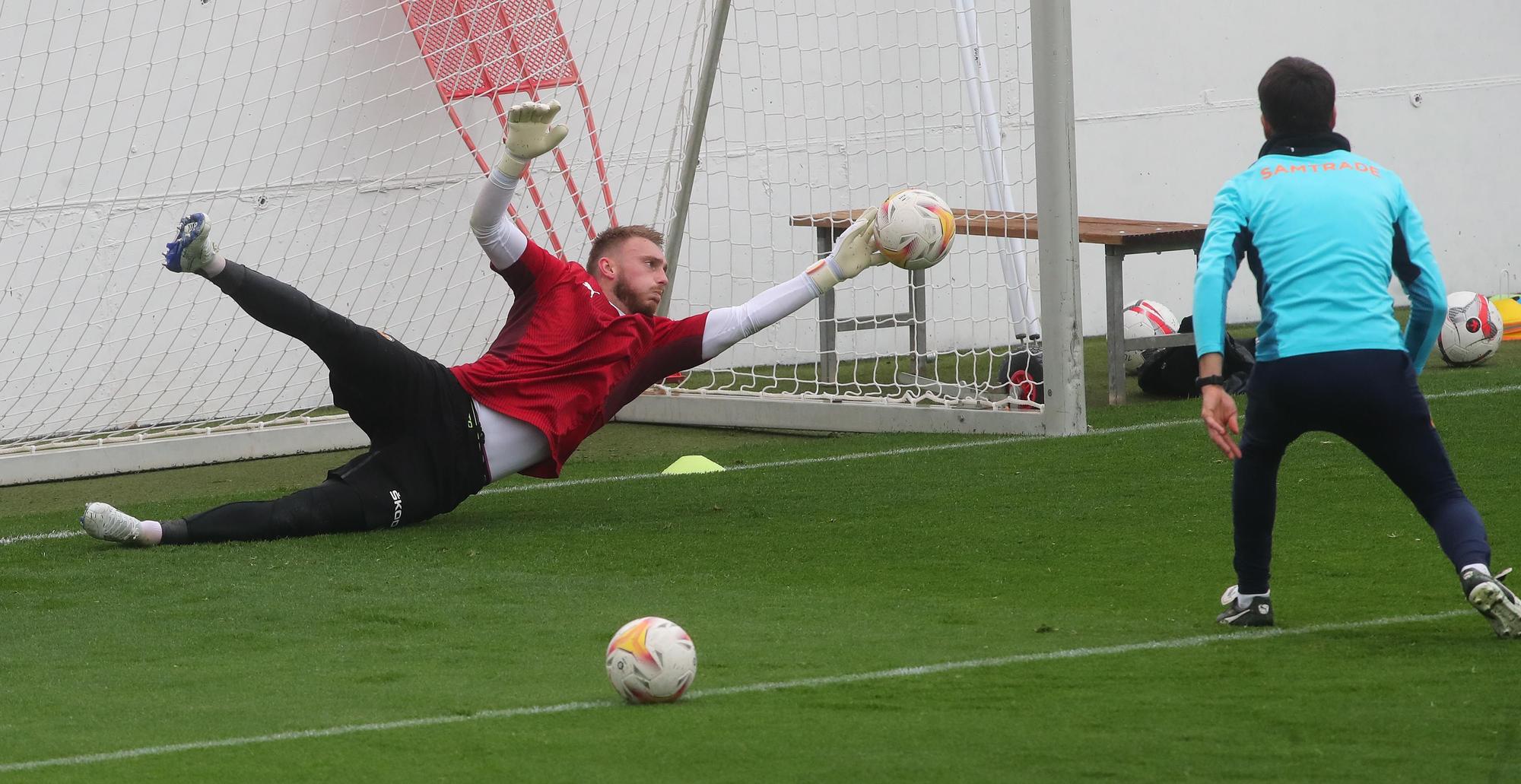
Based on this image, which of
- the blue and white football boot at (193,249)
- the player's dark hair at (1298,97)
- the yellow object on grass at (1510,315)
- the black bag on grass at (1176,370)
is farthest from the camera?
the yellow object on grass at (1510,315)

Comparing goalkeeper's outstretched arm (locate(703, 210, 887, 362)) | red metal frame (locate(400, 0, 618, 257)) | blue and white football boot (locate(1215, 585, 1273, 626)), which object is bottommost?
blue and white football boot (locate(1215, 585, 1273, 626))

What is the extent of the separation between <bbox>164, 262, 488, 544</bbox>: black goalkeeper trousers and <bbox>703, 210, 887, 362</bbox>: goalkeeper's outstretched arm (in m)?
0.88

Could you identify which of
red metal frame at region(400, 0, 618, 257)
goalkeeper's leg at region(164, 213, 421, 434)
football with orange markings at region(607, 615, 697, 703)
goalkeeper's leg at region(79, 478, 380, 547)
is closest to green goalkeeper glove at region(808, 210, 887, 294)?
goalkeeper's leg at region(164, 213, 421, 434)

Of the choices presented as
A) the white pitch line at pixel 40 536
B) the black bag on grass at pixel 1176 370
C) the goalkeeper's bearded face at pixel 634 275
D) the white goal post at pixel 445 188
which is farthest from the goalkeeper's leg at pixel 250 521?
the black bag on grass at pixel 1176 370

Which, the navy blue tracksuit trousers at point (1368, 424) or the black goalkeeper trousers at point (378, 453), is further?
the black goalkeeper trousers at point (378, 453)

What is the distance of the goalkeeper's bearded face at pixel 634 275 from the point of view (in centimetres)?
625

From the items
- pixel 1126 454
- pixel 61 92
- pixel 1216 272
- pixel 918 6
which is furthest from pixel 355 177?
pixel 1216 272

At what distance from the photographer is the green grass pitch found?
3.01 m

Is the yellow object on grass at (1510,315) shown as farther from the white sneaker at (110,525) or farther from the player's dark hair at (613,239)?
the white sneaker at (110,525)

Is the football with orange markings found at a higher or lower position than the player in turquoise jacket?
lower

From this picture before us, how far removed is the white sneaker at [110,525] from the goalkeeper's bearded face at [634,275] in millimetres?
1774

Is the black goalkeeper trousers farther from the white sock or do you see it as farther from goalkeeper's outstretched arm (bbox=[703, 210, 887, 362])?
the white sock

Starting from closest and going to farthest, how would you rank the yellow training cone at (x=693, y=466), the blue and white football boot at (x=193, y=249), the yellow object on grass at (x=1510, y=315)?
the blue and white football boot at (x=193, y=249) < the yellow training cone at (x=693, y=466) < the yellow object on grass at (x=1510, y=315)

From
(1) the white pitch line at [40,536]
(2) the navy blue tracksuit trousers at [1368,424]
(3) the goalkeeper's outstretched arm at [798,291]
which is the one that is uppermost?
(3) the goalkeeper's outstretched arm at [798,291]
